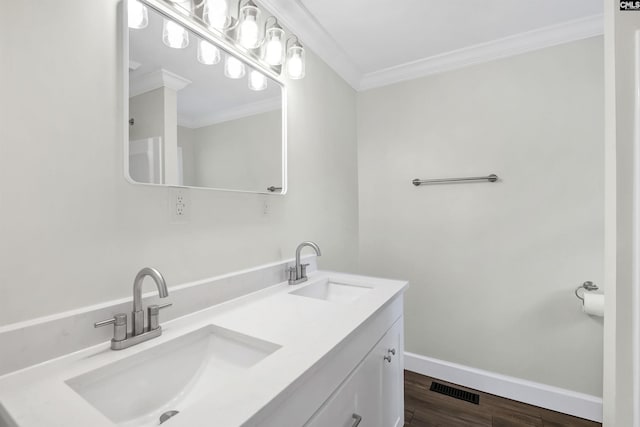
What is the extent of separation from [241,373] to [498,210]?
6.17 ft

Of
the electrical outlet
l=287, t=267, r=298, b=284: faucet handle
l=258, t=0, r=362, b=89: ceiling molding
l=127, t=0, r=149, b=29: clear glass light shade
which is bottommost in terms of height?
l=287, t=267, r=298, b=284: faucet handle

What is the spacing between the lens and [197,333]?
89 centimetres

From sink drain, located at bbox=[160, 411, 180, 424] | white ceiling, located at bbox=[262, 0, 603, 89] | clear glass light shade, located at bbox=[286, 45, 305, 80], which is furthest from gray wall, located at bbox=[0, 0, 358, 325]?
white ceiling, located at bbox=[262, 0, 603, 89]

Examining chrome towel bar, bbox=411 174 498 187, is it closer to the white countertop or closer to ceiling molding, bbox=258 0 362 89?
ceiling molding, bbox=258 0 362 89

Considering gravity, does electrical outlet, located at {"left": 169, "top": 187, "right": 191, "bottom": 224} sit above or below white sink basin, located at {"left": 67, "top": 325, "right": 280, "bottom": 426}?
above

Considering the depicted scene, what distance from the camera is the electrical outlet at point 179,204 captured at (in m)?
0.99

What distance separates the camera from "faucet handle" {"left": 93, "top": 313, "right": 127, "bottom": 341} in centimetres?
77

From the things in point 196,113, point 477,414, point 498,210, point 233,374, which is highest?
point 196,113

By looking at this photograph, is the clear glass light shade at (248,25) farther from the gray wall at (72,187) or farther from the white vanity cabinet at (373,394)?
the white vanity cabinet at (373,394)

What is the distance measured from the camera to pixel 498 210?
1921 millimetres

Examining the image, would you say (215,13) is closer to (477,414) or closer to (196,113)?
(196,113)

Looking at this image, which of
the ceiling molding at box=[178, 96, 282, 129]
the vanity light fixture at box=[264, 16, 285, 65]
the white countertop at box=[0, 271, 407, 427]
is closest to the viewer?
the white countertop at box=[0, 271, 407, 427]

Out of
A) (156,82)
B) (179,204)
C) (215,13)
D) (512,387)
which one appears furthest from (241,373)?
(512,387)

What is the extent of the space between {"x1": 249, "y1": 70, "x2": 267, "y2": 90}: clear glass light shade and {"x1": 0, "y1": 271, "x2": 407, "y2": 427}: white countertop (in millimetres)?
972
